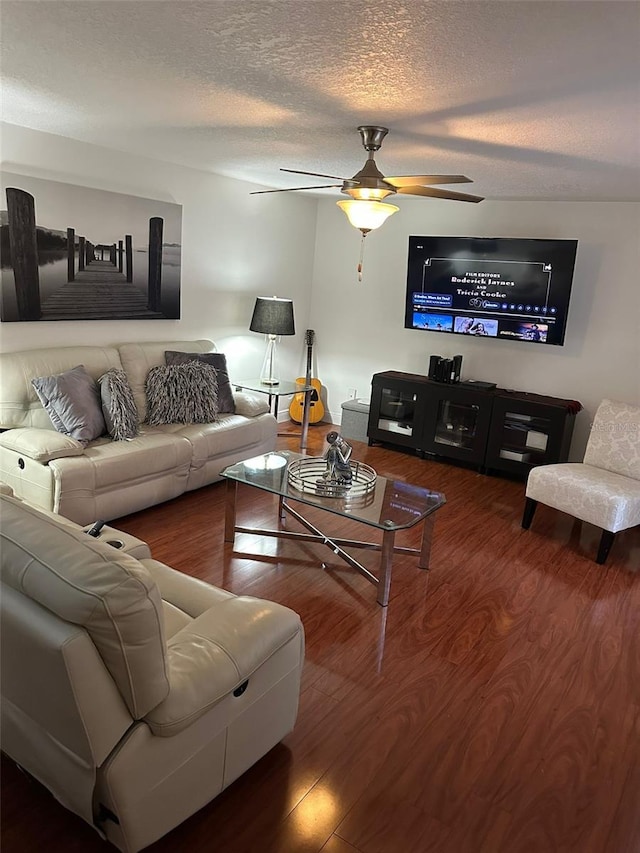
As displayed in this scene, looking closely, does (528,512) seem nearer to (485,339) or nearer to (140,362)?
(485,339)

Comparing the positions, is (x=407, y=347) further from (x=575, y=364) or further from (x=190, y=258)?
(x=190, y=258)

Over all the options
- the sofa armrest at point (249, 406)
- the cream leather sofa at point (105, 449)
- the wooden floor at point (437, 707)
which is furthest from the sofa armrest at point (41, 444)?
the sofa armrest at point (249, 406)

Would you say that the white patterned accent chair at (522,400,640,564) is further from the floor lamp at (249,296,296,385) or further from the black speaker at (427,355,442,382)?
the floor lamp at (249,296,296,385)

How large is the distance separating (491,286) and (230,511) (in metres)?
3.00

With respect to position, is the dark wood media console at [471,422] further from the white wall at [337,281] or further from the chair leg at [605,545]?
the chair leg at [605,545]

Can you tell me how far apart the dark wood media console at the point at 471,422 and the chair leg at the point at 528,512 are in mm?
888

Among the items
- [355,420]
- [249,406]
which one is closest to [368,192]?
[249,406]

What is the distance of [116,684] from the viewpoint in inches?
58.5

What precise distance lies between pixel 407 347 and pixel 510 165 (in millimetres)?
2577

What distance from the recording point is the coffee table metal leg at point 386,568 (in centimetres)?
301

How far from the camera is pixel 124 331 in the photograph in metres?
4.61

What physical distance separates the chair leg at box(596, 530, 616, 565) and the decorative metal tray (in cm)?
146

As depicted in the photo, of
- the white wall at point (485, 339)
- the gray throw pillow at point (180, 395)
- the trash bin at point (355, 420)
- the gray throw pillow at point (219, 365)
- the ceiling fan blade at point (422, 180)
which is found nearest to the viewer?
the ceiling fan blade at point (422, 180)

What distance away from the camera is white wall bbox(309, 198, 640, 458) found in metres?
4.80
